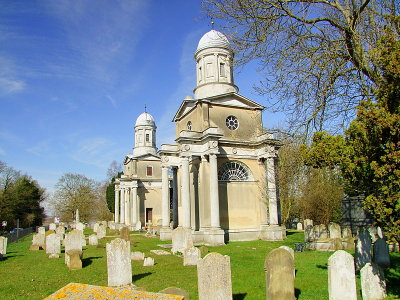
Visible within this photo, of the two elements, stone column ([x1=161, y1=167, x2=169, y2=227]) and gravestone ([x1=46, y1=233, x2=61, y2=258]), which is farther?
stone column ([x1=161, y1=167, x2=169, y2=227])

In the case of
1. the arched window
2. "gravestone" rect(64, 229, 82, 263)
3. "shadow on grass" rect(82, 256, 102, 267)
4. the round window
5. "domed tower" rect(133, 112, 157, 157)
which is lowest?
"shadow on grass" rect(82, 256, 102, 267)

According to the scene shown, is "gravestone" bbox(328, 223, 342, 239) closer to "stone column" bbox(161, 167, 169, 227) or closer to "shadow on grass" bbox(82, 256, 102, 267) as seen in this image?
"shadow on grass" bbox(82, 256, 102, 267)

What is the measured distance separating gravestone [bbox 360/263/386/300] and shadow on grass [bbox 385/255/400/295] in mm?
834

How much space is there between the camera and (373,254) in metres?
11.0

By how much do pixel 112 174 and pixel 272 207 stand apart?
45.5 m

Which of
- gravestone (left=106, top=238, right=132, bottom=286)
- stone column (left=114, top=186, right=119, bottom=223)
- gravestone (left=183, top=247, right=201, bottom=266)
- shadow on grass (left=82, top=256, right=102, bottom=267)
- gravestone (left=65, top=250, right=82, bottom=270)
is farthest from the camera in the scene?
stone column (left=114, top=186, right=119, bottom=223)

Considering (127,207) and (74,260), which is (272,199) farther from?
(127,207)

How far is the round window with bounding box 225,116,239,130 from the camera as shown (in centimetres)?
2384

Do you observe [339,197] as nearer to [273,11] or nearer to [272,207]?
[272,207]

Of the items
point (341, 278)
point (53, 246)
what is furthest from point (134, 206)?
point (341, 278)

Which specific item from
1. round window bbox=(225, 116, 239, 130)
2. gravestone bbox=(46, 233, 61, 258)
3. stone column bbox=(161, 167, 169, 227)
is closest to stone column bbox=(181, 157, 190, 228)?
stone column bbox=(161, 167, 169, 227)

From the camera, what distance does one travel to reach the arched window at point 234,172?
75.1ft

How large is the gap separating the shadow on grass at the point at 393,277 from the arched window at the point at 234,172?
11819 mm

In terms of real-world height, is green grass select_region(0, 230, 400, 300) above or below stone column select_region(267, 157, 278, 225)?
below
